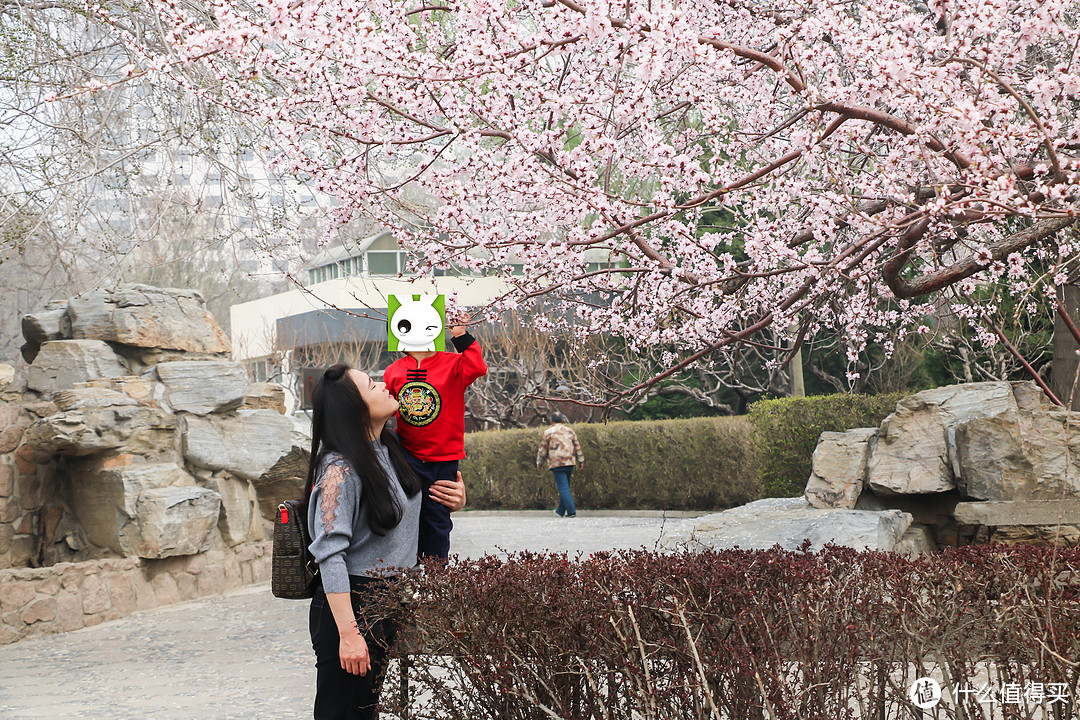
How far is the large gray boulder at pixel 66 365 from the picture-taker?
25.0 ft

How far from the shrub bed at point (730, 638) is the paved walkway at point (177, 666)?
4.30 feet

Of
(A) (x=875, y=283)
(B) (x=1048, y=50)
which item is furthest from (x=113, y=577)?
(B) (x=1048, y=50)

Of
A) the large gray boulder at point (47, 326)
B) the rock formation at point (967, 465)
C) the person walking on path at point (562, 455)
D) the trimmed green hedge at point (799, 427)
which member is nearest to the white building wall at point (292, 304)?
the person walking on path at point (562, 455)

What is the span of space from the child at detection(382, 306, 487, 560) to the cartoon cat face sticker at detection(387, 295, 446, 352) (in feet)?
0.11

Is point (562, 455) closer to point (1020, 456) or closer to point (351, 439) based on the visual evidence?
point (1020, 456)

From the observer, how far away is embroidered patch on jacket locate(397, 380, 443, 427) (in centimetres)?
333

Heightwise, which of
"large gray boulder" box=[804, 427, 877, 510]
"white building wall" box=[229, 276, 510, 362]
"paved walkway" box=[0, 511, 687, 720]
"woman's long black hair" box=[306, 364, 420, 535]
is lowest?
"paved walkway" box=[0, 511, 687, 720]

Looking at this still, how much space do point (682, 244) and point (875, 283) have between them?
2.11 meters

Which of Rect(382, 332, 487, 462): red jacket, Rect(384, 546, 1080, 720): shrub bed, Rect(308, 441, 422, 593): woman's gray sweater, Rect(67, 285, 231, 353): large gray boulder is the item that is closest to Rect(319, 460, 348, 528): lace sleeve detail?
Rect(308, 441, 422, 593): woman's gray sweater

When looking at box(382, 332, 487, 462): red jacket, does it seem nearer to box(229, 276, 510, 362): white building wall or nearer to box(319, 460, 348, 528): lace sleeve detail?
box(319, 460, 348, 528): lace sleeve detail

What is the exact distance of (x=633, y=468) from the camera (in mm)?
15148

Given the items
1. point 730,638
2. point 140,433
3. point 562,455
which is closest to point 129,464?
point 140,433

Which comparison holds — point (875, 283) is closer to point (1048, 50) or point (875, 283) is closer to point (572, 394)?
point (1048, 50)

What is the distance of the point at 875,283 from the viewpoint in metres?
6.68
